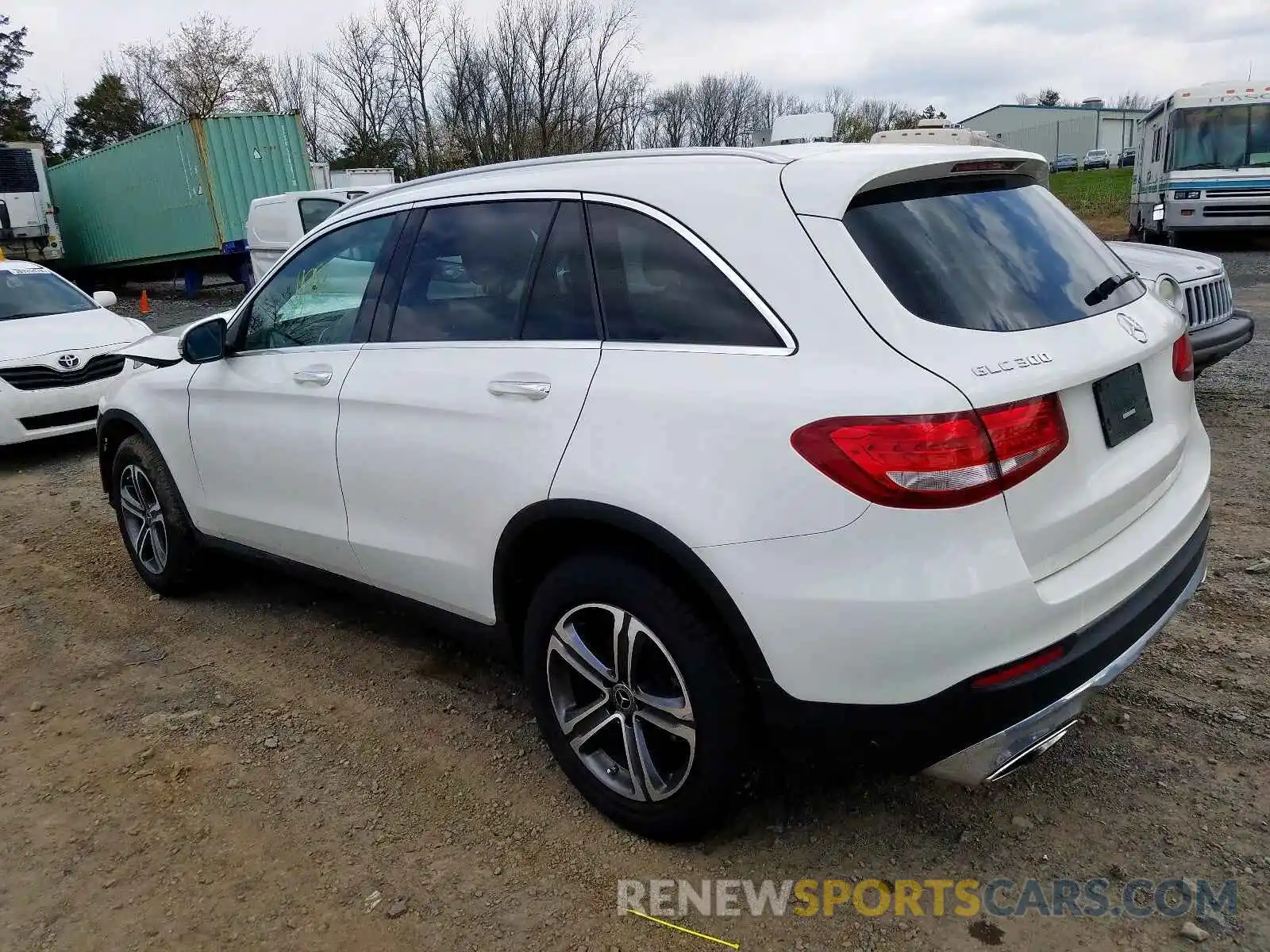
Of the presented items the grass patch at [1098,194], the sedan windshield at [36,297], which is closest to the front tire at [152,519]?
the sedan windshield at [36,297]

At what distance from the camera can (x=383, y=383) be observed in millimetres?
3109

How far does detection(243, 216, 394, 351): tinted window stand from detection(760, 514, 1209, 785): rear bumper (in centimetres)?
217

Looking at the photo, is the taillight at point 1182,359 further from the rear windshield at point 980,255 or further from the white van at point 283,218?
the white van at point 283,218

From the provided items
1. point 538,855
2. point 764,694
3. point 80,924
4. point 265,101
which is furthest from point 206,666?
point 265,101

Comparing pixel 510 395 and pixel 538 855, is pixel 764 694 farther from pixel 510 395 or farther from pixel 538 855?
pixel 510 395

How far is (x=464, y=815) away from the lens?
9.34 feet

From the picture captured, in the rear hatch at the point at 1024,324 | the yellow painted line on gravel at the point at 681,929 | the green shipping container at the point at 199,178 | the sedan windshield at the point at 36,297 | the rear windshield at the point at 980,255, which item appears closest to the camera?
the rear hatch at the point at 1024,324

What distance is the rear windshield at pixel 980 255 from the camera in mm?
2197

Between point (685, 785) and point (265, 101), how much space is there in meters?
49.7

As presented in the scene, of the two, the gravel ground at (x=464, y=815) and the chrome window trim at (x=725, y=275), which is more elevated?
the chrome window trim at (x=725, y=275)

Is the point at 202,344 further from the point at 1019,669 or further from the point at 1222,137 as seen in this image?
the point at 1222,137

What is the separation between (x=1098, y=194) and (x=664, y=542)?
3595cm

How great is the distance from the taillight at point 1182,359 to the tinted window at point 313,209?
12.0 m

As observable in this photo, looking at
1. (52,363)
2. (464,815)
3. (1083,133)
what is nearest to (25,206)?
(52,363)
